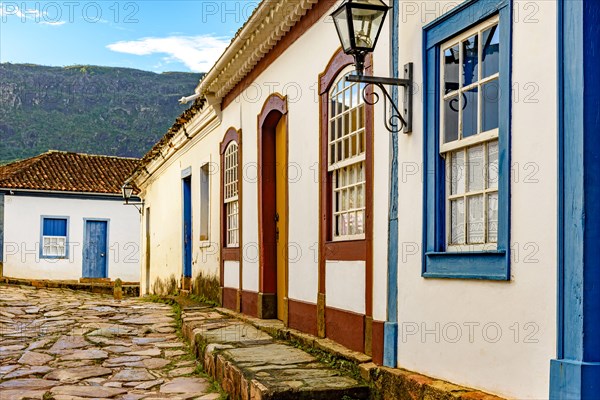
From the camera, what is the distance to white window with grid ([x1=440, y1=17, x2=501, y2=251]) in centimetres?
419

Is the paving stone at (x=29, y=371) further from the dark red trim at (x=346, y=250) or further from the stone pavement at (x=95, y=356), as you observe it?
the dark red trim at (x=346, y=250)

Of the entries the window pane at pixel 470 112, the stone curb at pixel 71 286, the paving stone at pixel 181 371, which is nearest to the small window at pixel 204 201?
the paving stone at pixel 181 371

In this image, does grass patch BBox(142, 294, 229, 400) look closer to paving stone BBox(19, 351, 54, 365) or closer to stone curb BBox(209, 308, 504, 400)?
stone curb BBox(209, 308, 504, 400)

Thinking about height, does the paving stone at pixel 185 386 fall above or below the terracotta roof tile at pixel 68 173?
below

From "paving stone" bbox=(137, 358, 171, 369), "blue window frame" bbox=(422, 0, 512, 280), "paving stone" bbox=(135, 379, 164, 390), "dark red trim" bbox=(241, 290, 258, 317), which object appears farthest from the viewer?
"dark red trim" bbox=(241, 290, 258, 317)

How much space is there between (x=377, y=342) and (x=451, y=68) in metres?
2.08

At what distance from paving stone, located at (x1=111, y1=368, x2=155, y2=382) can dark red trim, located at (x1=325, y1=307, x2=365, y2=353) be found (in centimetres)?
181

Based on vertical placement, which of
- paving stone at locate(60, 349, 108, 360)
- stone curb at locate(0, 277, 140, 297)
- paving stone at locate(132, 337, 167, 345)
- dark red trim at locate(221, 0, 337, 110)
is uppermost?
dark red trim at locate(221, 0, 337, 110)

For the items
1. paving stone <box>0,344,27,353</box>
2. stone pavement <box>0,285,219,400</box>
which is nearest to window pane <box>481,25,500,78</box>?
stone pavement <box>0,285,219,400</box>

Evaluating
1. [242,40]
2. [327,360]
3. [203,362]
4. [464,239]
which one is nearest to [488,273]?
[464,239]

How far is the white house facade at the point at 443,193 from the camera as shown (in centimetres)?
346

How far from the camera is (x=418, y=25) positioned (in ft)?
16.1

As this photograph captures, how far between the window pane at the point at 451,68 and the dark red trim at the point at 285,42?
2.12 meters
